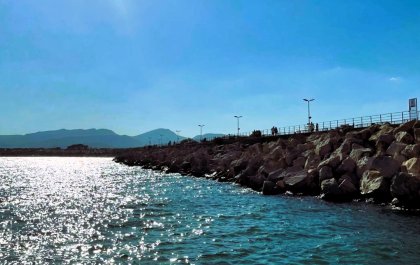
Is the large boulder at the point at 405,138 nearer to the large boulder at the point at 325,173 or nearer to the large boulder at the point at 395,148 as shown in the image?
the large boulder at the point at 395,148

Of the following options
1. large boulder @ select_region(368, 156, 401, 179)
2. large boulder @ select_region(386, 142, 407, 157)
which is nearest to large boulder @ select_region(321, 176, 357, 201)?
large boulder @ select_region(368, 156, 401, 179)

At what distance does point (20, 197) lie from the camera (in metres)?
33.7

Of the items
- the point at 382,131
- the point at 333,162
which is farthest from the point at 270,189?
the point at 382,131

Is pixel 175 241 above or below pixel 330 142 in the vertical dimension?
below

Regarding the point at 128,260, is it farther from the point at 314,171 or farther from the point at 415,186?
the point at 314,171

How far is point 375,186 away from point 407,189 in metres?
2.57

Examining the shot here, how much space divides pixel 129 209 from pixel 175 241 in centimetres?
1000

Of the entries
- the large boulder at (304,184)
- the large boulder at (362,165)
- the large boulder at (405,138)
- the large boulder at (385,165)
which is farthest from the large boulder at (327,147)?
the large boulder at (385,165)

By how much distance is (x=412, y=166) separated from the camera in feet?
78.8

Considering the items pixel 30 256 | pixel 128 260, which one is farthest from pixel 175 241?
pixel 30 256

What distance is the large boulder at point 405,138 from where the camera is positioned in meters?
29.7

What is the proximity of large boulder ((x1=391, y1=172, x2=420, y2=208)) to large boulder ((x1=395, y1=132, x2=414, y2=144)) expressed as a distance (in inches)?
304

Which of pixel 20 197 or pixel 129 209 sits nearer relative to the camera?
pixel 129 209

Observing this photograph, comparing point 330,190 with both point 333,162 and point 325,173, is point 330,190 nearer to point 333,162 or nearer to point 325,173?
point 325,173
